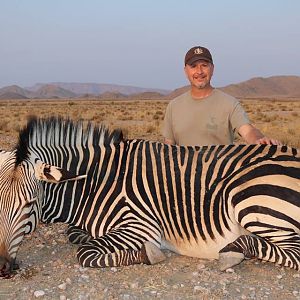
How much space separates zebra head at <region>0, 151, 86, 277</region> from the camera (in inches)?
126

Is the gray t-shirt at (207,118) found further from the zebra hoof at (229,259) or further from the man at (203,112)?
the zebra hoof at (229,259)

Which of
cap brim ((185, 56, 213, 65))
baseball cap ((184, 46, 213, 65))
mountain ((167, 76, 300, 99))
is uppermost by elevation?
baseball cap ((184, 46, 213, 65))

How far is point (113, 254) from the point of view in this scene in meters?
3.80

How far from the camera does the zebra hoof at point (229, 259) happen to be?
11.7 feet

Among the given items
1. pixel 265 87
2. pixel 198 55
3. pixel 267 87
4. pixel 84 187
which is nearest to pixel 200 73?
pixel 198 55

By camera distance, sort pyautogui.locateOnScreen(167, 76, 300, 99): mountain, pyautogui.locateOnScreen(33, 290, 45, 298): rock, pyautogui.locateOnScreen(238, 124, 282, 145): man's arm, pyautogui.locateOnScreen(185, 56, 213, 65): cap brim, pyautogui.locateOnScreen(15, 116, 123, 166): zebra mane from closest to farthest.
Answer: pyautogui.locateOnScreen(33, 290, 45, 298): rock → pyautogui.locateOnScreen(15, 116, 123, 166): zebra mane → pyautogui.locateOnScreen(238, 124, 282, 145): man's arm → pyautogui.locateOnScreen(185, 56, 213, 65): cap brim → pyautogui.locateOnScreen(167, 76, 300, 99): mountain

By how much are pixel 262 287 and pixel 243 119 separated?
2118mm

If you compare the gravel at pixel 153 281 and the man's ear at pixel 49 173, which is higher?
the man's ear at pixel 49 173

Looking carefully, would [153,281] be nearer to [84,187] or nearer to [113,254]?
[113,254]

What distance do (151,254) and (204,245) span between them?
0.45 metres

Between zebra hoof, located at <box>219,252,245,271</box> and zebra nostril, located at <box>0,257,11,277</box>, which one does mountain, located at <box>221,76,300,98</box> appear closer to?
zebra hoof, located at <box>219,252,245,271</box>

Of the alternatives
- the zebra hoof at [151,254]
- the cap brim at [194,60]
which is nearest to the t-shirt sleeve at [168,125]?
the cap brim at [194,60]

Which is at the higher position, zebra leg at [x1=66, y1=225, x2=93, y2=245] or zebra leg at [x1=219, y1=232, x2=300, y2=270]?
zebra leg at [x1=219, y1=232, x2=300, y2=270]

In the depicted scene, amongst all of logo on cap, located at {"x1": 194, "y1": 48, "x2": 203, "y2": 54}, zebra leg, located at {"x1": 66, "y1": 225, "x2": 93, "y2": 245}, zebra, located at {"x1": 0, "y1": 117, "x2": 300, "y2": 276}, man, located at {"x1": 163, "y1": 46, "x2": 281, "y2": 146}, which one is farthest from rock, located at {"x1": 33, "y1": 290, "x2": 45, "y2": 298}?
logo on cap, located at {"x1": 194, "y1": 48, "x2": 203, "y2": 54}
